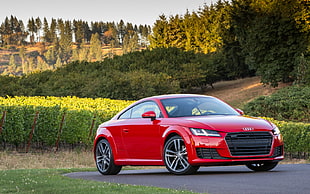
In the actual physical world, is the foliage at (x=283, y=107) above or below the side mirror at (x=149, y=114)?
below

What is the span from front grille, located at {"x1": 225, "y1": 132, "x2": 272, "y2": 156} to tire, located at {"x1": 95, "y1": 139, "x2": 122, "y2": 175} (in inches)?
128

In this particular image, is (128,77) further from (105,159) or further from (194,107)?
(194,107)

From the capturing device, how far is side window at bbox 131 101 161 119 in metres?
13.3

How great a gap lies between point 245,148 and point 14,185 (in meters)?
4.49

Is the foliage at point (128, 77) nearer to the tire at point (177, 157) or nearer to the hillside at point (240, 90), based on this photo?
the hillside at point (240, 90)

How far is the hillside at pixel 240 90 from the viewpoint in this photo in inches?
2950

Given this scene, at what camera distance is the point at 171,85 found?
7244cm

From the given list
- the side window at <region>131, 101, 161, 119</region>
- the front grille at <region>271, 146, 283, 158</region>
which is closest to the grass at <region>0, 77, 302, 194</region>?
the side window at <region>131, 101, 161, 119</region>

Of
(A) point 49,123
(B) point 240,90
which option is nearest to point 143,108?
(A) point 49,123

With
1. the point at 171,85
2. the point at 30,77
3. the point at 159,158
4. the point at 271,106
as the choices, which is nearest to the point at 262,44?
the point at 171,85

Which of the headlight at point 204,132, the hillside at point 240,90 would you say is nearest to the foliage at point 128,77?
the hillside at point 240,90

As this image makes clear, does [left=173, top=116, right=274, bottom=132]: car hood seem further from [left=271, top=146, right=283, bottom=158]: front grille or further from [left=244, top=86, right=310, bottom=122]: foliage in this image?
[left=244, top=86, right=310, bottom=122]: foliage

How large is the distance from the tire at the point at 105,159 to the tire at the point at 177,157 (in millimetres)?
1916

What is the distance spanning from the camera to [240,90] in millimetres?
81938
